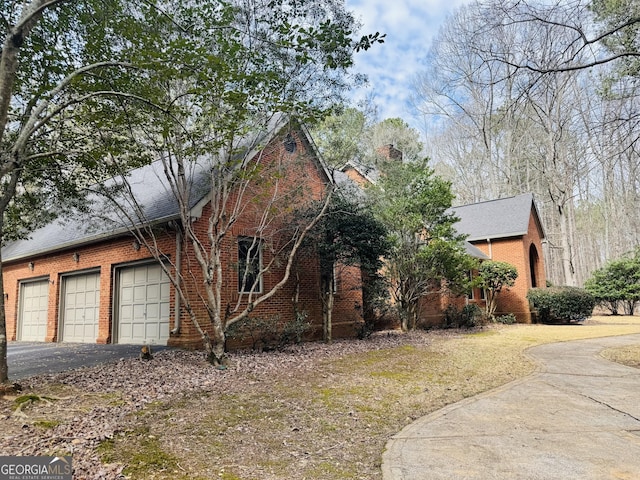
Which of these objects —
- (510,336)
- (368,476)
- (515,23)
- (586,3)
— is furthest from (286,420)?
(510,336)

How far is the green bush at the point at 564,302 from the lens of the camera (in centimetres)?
1797

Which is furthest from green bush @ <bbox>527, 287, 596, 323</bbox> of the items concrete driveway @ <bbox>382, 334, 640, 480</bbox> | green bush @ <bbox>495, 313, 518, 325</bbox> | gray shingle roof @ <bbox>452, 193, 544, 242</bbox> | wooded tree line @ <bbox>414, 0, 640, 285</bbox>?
concrete driveway @ <bbox>382, 334, 640, 480</bbox>

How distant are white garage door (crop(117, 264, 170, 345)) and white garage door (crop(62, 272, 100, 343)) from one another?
1.35 metres

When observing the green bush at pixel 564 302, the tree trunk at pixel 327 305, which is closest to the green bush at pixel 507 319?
the green bush at pixel 564 302

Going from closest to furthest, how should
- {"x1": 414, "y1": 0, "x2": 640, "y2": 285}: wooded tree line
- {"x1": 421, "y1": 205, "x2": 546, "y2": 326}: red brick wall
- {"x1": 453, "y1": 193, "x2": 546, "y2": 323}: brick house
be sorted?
{"x1": 414, "y1": 0, "x2": 640, "y2": 285}: wooded tree line
{"x1": 421, "y1": 205, "x2": 546, "y2": 326}: red brick wall
{"x1": 453, "y1": 193, "x2": 546, "y2": 323}: brick house

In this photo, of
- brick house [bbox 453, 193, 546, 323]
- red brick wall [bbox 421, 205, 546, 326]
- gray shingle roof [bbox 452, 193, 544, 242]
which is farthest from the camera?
gray shingle roof [bbox 452, 193, 544, 242]

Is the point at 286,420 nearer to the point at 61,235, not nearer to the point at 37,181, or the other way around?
the point at 37,181

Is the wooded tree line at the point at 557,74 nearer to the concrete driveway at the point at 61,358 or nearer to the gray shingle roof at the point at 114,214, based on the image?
the gray shingle roof at the point at 114,214

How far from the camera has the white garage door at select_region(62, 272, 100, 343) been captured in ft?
38.8

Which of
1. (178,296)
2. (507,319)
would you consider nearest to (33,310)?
(178,296)

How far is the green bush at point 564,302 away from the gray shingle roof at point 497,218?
3137 millimetres

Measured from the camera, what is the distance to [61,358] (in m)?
8.66

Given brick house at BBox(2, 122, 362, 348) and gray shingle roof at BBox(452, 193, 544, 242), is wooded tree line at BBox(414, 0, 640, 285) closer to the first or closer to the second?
Answer: gray shingle roof at BBox(452, 193, 544, 242)

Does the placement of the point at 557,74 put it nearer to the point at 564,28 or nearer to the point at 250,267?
the point at 564,28
